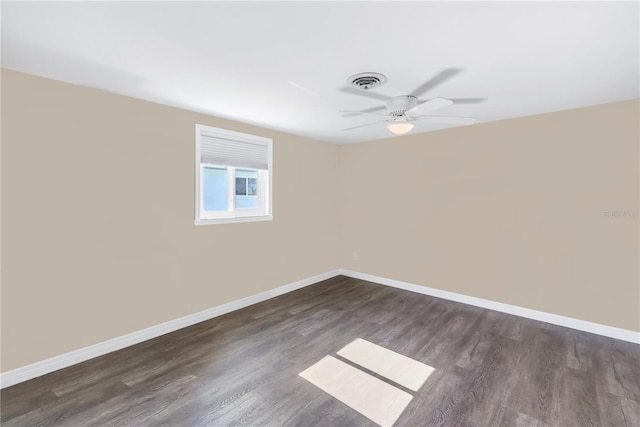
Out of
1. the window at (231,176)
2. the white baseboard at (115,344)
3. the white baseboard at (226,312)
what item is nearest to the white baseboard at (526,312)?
the white baseboard at (226,312)

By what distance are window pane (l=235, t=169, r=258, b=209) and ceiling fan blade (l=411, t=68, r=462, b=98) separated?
226 centimetres

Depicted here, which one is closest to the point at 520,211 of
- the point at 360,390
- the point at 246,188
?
the point at 360,390

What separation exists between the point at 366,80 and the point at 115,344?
316 centimetres

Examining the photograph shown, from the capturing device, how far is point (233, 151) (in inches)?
137

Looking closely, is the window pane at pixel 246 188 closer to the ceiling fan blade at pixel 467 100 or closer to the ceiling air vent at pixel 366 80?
the ceiling air vent at pixel 366 80

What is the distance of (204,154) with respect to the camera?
126 inches

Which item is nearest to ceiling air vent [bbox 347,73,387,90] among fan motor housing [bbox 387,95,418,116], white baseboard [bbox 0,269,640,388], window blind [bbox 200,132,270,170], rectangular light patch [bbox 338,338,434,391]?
fan motor housing [bbox 387,95,418,116]

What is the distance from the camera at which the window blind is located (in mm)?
3234

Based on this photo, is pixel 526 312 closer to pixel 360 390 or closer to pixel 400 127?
pixel 360 390

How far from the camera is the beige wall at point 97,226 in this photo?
2.12m

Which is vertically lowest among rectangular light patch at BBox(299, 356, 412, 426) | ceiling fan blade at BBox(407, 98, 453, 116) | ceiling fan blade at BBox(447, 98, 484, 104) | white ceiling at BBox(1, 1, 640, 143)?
rectangular light patch at BBox(299, 356, 412, 426)

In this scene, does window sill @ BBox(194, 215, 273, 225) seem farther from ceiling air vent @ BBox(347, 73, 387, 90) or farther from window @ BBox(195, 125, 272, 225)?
ceiling air vent @ BBox(347, 73, 387, 90)

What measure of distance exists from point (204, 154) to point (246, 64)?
5.01ft

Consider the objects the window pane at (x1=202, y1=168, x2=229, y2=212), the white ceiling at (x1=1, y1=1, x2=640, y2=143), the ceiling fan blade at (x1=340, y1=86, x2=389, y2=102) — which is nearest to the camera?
the white ceiling at (x1=1, y1=1, x2=640, y2=143)
